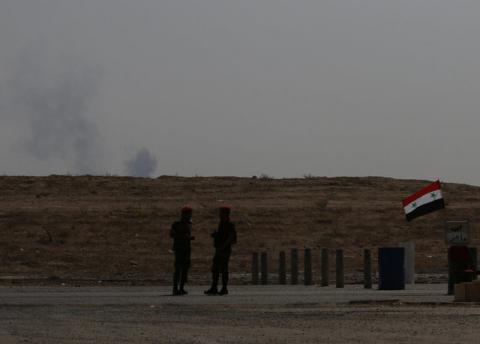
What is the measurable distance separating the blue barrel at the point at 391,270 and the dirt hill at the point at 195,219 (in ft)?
39.7

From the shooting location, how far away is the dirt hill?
55.0 meters

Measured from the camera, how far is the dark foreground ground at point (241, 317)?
19516 mm

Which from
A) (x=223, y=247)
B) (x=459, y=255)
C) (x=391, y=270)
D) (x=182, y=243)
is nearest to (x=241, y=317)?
(x=459, y=255)

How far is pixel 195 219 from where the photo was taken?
63.8m

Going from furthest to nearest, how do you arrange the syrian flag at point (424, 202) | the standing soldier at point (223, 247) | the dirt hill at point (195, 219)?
the dirt hill at point (195, 219) < the syrian flag at point (424, 202) < the standing soldier at point (223, 247)

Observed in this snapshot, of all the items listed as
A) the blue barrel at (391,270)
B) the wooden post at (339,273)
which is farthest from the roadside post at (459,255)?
the wooden post at (339,273)

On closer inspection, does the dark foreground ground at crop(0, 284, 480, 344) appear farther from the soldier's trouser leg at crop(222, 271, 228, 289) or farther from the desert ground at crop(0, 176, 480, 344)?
the soldier's trouser leg at crop(222, 271, 228, 289)

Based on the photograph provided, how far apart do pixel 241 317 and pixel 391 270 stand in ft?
42.2

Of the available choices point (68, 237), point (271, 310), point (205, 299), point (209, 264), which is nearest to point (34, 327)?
point (271, 310)

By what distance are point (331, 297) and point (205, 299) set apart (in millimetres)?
2450

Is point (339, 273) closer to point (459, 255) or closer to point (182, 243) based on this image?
point (182, 243)

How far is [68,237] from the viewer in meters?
60.1

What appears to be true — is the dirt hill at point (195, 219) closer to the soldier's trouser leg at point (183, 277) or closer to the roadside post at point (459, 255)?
the soldier's trouser leg at point (183, 277)

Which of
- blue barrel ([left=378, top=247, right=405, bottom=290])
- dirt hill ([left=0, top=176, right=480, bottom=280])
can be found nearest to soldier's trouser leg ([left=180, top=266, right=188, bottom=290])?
blue barrel ([left=378, top=247, right=405, bottom=290])
